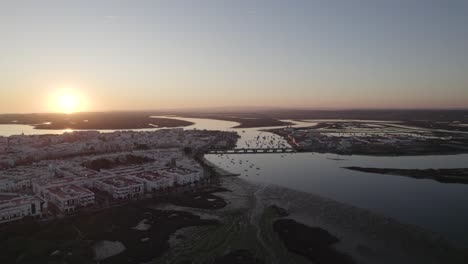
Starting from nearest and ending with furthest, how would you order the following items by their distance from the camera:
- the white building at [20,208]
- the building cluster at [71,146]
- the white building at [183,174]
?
the white building at [20,208]
the white building at [183,174]
the building cluster at [71,146]

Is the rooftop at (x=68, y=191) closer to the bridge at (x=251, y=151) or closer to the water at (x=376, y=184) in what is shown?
the water at (x=376, y=184)

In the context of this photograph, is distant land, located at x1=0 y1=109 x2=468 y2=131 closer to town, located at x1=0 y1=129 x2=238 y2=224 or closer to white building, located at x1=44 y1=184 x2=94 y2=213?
town, located at x1=0 y1=129 x2=238 y2=224

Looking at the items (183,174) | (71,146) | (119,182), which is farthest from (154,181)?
(71,146)

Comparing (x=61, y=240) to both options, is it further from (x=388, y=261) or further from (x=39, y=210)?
(x=388, y=261)

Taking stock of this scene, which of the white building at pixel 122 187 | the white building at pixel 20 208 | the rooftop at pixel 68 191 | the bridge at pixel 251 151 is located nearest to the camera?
the white building at pixel 20 208

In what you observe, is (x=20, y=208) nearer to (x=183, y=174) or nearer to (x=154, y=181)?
(x=154, y=181)

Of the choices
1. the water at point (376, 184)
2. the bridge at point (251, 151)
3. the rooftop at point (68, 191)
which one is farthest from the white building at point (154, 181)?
the bridge at point (251, 151)

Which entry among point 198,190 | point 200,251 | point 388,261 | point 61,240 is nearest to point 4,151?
point 198,190
